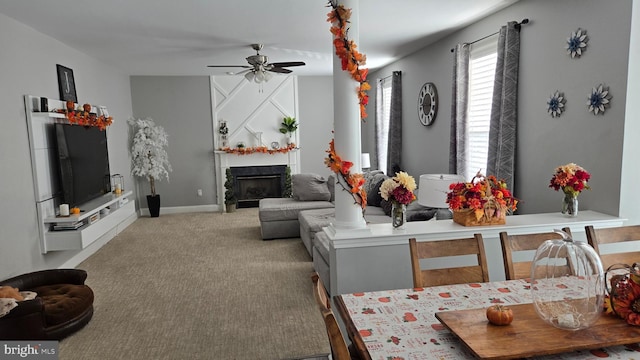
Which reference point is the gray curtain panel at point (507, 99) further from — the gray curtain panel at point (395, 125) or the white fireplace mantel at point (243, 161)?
the white fireplace mantel at point (243, 161)

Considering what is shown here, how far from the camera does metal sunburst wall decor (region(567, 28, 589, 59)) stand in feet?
10.4

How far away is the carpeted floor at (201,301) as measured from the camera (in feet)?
10.1

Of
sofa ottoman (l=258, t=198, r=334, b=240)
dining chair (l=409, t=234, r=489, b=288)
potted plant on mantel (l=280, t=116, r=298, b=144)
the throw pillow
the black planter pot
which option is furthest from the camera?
potted plant on mantel (l=280, t=116, r=298, b=144)

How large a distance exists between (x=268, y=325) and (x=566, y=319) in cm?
241

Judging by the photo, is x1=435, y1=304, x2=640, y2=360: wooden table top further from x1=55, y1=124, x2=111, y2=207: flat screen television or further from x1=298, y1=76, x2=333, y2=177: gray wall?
x1=298, y1=76, x2=333, y2=177: gray wall

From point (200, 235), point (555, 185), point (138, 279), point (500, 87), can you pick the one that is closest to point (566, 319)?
point (555, 185)

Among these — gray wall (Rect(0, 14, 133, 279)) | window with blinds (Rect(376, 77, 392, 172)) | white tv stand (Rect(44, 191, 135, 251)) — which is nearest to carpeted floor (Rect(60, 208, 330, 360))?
white tv stand (Rect(44, 191, 135, 251))

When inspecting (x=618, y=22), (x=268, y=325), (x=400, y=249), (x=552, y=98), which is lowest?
(x=268, y=325)

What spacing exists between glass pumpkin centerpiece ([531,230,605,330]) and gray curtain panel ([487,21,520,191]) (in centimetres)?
268

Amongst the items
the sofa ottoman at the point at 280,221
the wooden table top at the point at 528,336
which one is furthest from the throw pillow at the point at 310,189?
the wooden table top at the point at 528,336

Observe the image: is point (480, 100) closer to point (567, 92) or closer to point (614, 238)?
point (567, 92)

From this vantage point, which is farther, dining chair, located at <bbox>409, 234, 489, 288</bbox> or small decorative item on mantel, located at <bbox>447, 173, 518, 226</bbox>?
small decorative item on mantel, located at <bbox>447, 173, 518, 226</bbox>

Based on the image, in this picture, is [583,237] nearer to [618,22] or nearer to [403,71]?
[618,22]

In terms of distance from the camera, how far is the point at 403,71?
6.72 metres
